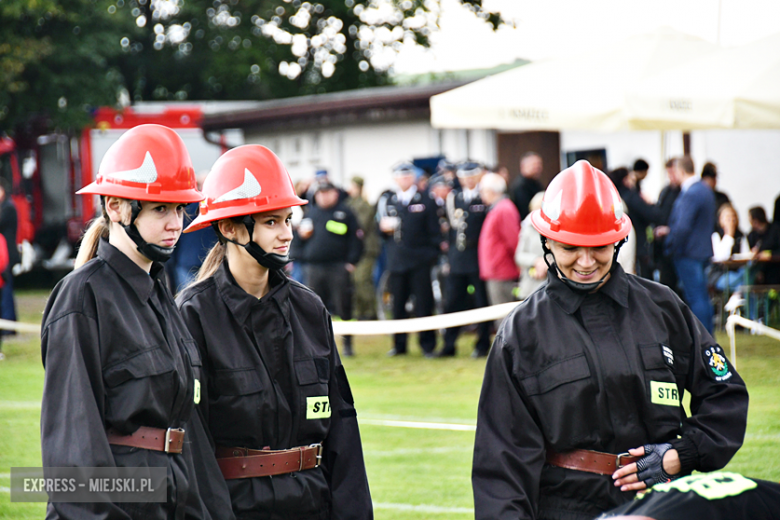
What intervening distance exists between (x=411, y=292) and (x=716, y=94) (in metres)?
4.98

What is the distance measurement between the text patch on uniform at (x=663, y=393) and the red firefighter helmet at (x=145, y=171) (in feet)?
5.36

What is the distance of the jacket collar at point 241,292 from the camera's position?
11.3 feet

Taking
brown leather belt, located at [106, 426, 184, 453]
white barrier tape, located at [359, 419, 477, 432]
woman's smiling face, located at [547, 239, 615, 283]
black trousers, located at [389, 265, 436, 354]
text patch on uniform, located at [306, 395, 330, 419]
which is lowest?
white barrier tape, located at [359, 419, 477, 432]

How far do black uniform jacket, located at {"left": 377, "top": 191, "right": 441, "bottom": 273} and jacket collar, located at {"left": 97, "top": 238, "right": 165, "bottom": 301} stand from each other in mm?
9004

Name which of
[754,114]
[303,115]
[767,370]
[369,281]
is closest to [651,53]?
[754,114]

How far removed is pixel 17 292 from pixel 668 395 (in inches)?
821

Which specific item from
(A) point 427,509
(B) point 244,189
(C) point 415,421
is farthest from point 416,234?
(B) point 244,189

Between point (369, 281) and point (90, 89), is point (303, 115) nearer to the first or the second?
point (90, 89)

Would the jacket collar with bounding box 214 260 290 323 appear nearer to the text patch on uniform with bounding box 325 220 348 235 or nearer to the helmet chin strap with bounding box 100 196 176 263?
the helmet chin strap with bounding box 100 196 176 263

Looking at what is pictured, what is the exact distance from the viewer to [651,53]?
9750mm

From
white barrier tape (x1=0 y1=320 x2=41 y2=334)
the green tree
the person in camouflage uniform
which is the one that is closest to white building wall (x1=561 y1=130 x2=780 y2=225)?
the person in camouflage uniform

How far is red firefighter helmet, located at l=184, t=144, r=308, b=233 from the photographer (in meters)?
3.48

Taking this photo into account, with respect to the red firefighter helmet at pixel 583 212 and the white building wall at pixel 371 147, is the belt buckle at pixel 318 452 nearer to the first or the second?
the red firefighter helmet at pixel 583 212

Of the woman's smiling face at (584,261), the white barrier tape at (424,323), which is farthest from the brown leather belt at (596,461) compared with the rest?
the white barrier tape at (424,323)
